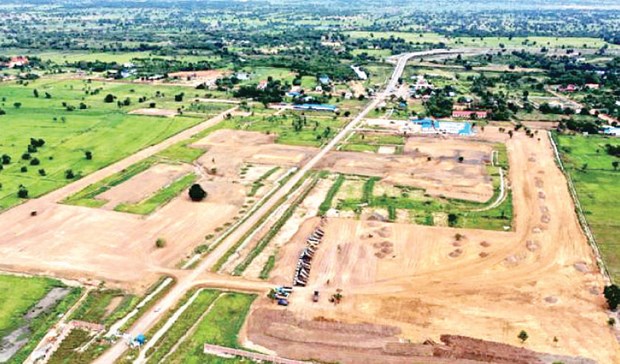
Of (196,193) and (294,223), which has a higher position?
(196,193)

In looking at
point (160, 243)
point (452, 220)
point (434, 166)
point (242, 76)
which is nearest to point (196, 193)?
point (160, 243)

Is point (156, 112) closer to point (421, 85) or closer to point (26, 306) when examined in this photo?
point (421, 85)

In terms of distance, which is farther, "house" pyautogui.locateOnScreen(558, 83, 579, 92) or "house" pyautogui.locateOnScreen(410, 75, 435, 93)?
"house" pyautogui.locateOnScreen(558, 83, 579, 92)

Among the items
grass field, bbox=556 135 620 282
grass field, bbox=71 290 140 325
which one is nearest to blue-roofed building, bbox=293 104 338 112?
grass field, bbox=556 135 620 282

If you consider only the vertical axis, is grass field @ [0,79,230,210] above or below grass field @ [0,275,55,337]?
above

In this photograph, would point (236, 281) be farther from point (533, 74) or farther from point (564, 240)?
point (533, 74)

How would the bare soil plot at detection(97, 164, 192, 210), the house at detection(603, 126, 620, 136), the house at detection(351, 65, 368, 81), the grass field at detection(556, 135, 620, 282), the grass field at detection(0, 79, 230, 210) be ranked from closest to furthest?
the grass field at detection(556, 135, 620, 282), the bare soil plot at detection(97, 164, 192, 210), the grass field at detection(0, 79, 230, 210), the house at detection(603, 126, 620, 136), the house at detection(351, 65, 368, 81)

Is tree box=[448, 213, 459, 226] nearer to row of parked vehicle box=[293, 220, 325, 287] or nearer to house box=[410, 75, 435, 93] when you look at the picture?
row of parked vehicle box=[293, 220, 325, 287]
